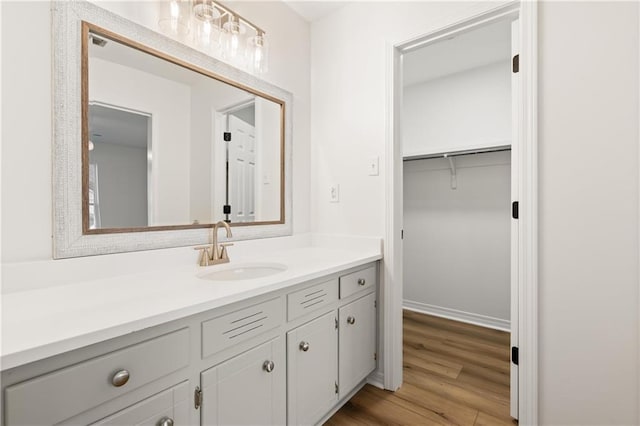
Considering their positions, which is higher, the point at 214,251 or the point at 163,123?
the point at 163,123

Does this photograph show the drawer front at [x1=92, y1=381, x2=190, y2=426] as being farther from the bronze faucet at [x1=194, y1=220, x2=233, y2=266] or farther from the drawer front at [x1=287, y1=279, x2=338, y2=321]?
the bronze faucet at [x1=194, y1=220, x2=233, y2=266]

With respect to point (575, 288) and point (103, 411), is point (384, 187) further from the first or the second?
point (103, 411)

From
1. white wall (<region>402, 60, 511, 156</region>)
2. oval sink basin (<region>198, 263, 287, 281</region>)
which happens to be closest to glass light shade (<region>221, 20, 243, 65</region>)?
oval sink basin (<region>198, 263, 287, 281</region>)

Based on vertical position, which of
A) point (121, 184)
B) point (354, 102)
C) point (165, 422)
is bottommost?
point (165, 422)

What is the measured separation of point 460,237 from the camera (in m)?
3.01

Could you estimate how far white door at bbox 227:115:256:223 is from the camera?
1.79 metres

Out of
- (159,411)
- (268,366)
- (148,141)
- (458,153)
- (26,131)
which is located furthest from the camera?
(458,153)

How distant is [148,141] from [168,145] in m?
0.09

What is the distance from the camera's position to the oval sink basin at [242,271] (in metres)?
1.47

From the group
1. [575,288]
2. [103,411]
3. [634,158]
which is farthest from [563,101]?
[103,411]

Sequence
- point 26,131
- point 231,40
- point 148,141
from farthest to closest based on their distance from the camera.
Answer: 1. point 231,40
2. point 148,141
3. point 26,131

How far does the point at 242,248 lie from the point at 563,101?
68.8 inches

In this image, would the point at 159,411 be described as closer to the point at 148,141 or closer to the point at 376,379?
the point at 148,141

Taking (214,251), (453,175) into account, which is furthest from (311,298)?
(453,175)
